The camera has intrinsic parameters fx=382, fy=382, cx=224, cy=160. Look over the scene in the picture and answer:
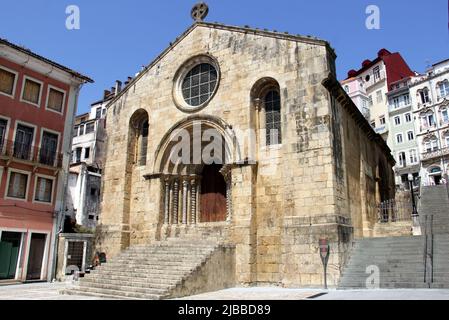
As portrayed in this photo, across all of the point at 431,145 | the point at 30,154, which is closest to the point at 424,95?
the point at 431,145

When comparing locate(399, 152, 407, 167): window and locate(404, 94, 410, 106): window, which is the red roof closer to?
locate(404, 94, 410, 106): window

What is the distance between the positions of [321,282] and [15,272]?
13.8m

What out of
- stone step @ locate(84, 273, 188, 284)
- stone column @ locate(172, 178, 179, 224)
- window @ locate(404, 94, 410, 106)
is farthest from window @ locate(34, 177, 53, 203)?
window @ locate(404, 94, 410, 106)

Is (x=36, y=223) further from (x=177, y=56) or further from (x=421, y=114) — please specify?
(x=421, y=114)

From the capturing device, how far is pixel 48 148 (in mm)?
19953

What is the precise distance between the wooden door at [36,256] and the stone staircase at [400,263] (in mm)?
14461

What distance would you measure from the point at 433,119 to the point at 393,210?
29021 mm

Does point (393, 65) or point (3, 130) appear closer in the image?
point (3, 130)

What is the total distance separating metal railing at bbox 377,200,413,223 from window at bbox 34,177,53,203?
16.8m

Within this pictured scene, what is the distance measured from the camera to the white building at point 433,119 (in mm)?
41906

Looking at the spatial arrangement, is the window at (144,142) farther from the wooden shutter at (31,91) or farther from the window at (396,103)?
the window at (396,103)

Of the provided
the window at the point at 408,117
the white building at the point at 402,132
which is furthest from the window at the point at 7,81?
the window at the point at 408,117

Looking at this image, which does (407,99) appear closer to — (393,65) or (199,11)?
(393,65)

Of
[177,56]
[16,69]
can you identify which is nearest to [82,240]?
[16,69]
